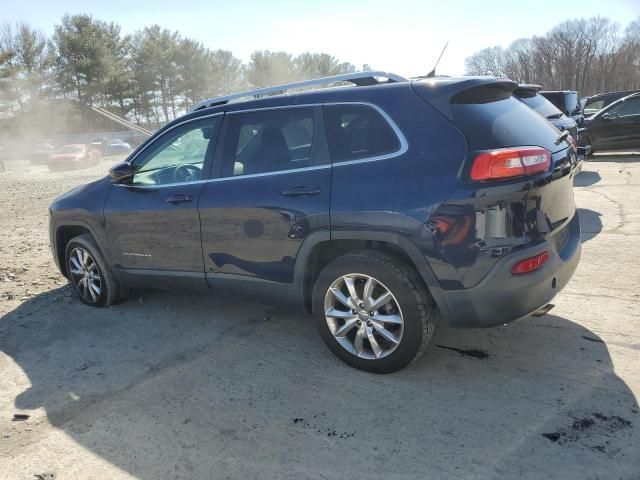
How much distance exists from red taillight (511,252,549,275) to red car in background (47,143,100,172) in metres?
28.0

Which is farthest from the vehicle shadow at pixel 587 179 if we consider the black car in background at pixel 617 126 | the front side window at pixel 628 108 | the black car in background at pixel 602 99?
the black car in background at pixel 602 99

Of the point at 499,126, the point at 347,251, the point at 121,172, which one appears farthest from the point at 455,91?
the point at 121,172

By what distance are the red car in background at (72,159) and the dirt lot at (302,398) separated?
24801 millimetres

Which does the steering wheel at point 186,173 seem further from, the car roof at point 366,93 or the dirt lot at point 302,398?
the dirt lot at point 302,398

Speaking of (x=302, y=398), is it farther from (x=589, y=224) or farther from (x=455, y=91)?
(x=589, y=224)

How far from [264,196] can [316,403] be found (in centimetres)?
139

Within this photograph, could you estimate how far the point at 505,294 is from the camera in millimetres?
2945

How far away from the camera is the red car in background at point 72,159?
27.0 m

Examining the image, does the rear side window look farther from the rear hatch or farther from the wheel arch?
the wheel arch

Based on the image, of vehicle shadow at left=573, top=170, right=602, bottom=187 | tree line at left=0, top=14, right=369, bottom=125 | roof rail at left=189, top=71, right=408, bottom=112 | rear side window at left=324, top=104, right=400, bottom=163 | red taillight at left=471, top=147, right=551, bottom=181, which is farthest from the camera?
tree line at left=0, top=14, right=369, bottom=125

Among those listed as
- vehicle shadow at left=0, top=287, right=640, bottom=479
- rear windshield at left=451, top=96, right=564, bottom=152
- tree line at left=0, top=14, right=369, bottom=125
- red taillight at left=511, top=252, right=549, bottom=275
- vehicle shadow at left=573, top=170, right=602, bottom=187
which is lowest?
vehicle shadow at left=0, top=287, right=640, bottom=479

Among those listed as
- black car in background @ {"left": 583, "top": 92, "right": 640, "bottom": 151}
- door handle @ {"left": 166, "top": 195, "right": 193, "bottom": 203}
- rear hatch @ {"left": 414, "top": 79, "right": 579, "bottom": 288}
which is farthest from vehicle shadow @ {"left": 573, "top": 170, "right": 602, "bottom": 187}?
door handle @ {"left": 166, "top": 195, "right": 193, "bottom": 203}

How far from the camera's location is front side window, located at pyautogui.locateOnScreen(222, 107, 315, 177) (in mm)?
3578

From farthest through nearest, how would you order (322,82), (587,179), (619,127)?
(619,127), (587,179), (322,82)
